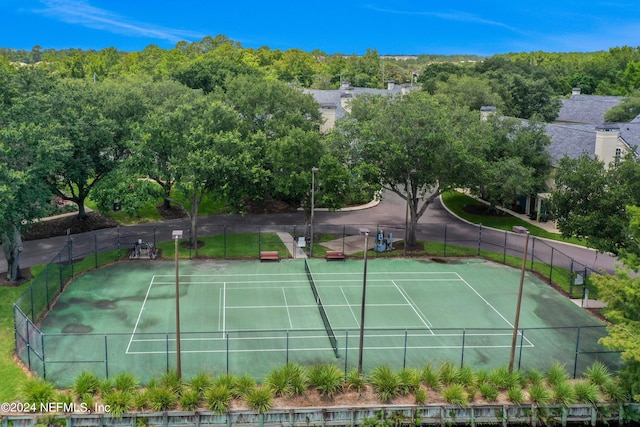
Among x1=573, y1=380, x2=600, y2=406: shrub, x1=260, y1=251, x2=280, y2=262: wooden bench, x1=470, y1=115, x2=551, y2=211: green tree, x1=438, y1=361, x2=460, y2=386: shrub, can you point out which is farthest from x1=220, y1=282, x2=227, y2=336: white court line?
x1=470, y1=115, x2=551, y2=211: green tree

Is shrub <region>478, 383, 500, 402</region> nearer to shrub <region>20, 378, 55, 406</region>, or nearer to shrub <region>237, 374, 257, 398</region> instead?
shrub <region>237, 374, 257, 398</region>

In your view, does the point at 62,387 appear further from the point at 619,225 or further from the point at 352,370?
the point at 619,225

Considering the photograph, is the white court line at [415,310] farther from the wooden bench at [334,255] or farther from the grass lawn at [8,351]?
the grass lawn at [8,351]

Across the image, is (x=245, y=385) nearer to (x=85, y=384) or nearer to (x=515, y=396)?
(x=85, y=384)

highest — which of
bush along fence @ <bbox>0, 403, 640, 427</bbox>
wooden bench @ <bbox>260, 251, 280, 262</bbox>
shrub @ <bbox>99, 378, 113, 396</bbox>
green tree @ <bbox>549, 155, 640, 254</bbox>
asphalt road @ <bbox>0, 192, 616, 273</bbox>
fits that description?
Answer: green tree @ <bbox>549, 155, 640, 254</bbox>

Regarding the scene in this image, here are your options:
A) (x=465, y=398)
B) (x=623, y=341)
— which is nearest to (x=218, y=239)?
(x=465, y=398)

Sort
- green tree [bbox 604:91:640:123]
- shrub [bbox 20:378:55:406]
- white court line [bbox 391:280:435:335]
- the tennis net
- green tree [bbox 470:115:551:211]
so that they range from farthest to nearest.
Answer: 1. green tree [bbox 604:91:640:123]
2. green tree [bbox 470:115:551:211]
3. white court line [bbox 391:280:435:335]
4. the tennis net
5. shrub [bbox 20:378:55:406]

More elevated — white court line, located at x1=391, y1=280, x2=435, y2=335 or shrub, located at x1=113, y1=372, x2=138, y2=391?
white court line, located at x1=391, y1=280, x2=435, y2=335
